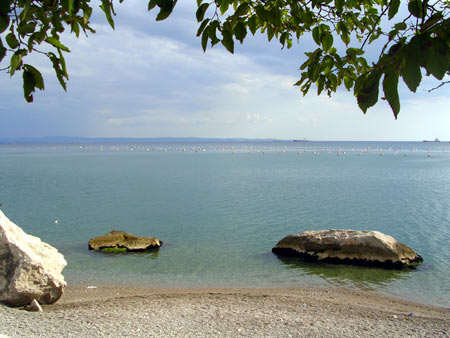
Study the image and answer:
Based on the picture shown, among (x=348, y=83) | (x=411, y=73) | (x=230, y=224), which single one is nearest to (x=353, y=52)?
(x=348, y=83)

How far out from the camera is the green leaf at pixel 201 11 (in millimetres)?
3035

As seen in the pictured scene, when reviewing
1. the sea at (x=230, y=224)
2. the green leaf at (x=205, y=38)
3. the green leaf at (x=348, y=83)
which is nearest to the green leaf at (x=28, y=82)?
the green leaf at (x=205, y=38)

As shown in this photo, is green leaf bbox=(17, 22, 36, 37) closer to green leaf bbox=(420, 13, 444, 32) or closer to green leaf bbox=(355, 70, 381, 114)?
green leaf bbox=(355, 70, 381, 114)

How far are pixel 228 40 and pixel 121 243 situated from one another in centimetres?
1673

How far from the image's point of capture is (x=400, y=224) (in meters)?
24.4

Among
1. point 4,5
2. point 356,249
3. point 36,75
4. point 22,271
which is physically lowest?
point 356,249

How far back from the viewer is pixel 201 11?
305 cm

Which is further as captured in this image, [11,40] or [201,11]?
[201,11]

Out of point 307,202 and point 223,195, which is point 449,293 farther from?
point 223,195

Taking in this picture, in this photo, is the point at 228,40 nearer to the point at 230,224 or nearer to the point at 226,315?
the point at 226,315

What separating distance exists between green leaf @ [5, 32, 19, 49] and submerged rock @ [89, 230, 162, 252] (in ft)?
54.7

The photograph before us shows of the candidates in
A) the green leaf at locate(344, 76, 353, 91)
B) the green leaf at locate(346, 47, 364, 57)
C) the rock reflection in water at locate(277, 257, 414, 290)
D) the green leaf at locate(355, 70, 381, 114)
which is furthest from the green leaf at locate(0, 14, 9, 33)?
the rock reflection in water at locate(277, 257, 414, 290)

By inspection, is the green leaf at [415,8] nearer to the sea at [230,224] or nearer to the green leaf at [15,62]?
the green leaf at [15,62]

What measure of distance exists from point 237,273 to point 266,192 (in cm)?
2358
